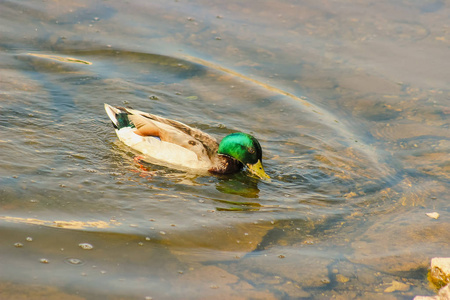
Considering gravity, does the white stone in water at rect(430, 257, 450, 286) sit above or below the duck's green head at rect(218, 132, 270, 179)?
below

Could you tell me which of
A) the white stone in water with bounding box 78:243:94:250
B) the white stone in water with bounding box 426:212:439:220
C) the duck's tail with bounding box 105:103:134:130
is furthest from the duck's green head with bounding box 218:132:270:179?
the white stone in water with bounding box 78:243:94:250

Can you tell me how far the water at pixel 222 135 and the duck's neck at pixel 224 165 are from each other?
0.38 feet

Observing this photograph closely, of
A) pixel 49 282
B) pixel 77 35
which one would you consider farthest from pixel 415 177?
pixel 77 35

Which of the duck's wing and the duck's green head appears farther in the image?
the duck's wing

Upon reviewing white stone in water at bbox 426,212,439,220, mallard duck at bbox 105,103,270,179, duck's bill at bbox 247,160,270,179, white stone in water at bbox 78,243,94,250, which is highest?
mallard duck at bbox 105,103,270,179

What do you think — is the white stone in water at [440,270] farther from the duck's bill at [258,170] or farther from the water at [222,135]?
the duck's bill at [258,170]

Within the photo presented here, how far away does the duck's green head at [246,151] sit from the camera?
25.3 feet

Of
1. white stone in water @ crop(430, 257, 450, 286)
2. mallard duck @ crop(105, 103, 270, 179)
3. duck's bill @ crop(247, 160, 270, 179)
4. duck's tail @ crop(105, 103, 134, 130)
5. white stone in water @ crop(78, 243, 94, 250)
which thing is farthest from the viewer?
duck's tail @ crop(105, 103, 134, 130)

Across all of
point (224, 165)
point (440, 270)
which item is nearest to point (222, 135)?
point (224, 165)

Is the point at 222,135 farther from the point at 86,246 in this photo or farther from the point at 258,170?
the point at 86,246

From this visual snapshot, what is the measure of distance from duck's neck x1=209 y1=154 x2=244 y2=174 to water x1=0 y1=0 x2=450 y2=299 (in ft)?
0.38

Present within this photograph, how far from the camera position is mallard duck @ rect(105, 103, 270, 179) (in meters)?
7.80

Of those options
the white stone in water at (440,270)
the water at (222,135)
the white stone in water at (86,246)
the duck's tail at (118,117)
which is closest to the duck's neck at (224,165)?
the water at (222,135)

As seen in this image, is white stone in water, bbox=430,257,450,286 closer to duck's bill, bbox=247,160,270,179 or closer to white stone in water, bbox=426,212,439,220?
white stone in water, bbox=426,212,439,220
